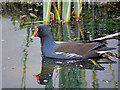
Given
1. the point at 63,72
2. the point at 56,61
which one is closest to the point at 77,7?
the point at 56,61

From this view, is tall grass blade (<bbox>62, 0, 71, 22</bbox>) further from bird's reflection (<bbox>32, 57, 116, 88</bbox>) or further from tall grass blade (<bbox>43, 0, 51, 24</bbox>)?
bird's reflection (<bbox>32, 57, 116, 88</bbox>)

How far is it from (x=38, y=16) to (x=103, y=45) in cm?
396

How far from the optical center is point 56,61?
6297mm

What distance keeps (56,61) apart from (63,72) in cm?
67

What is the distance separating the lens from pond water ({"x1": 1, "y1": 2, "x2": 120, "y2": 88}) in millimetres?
5180

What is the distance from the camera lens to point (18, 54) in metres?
A: 6.56

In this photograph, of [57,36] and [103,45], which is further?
[57,36]

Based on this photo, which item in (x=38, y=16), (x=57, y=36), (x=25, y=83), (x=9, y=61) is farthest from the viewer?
(x=38, y=16)

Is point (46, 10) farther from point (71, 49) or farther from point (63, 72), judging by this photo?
point (63, 72)

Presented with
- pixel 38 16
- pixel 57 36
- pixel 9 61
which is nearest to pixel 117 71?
pixel 9 61

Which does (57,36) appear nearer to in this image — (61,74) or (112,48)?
(112,48)

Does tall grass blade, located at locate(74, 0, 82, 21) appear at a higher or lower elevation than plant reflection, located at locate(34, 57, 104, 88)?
higher

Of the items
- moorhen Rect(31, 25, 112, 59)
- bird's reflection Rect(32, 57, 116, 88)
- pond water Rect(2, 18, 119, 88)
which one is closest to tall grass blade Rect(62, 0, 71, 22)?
pond water Rect(2, 18, 119, 88)

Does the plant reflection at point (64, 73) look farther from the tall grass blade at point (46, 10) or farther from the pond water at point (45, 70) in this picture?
the tall grass blade at point (46, 10)
